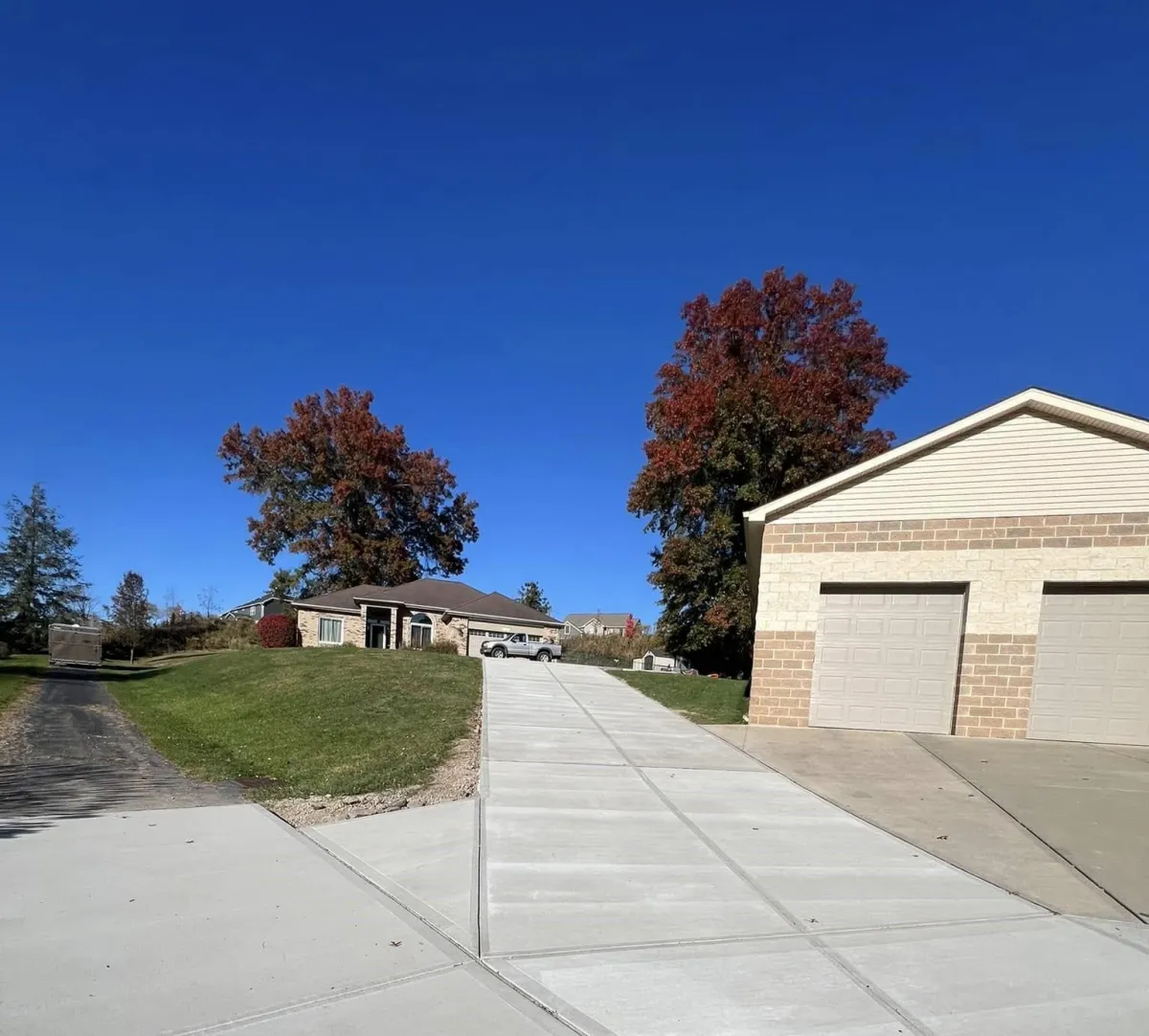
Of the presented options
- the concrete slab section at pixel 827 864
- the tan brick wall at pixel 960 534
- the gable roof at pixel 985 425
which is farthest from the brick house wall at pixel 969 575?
the concrete slab section at pixel 827 864

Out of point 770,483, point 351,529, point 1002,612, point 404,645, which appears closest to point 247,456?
point 351,529

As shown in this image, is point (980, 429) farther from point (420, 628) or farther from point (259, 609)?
point (259, 609)

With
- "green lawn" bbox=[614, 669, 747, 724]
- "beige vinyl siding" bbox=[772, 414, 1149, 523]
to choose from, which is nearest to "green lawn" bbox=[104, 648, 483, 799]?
"green lawn" bbox=[614, 669, 747, 724]

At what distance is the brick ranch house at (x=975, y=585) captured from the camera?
1020 cm

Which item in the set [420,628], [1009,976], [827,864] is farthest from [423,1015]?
[420,628]

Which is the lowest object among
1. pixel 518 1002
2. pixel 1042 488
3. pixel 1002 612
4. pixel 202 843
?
pixel 202 843

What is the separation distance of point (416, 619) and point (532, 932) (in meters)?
32.8

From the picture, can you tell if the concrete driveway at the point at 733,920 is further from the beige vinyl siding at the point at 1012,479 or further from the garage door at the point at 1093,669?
the beige vinyl siding at the point at 1012,479

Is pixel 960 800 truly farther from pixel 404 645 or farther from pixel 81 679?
pixel 404 645

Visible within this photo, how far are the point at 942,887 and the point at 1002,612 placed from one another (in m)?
7.18

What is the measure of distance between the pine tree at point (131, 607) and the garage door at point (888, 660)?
42.9 m

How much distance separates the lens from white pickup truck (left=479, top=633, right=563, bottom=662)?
32625 mm

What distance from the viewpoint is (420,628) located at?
35625 millimetres

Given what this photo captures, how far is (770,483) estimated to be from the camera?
28.5 metres
